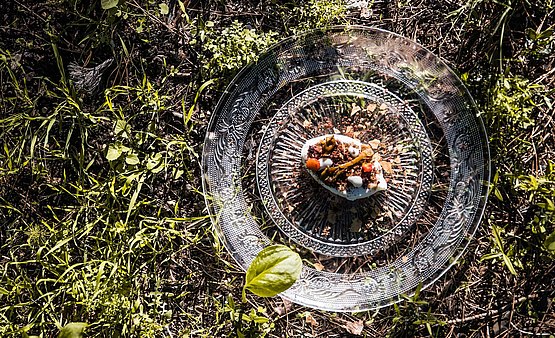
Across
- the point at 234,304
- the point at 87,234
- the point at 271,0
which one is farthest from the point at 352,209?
the point at 87,234

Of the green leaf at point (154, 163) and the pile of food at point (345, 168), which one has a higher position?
the pile of food at point (345, 168)

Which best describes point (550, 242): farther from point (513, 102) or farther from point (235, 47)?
point (235, 47)

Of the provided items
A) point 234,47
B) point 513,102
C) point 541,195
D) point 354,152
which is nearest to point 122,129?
point 234,47

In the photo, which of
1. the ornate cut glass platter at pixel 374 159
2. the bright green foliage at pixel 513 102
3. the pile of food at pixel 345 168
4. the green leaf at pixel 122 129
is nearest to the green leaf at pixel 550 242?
the ornate cut glass platter at pixel 374 159

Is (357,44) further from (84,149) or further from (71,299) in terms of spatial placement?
(71,299)

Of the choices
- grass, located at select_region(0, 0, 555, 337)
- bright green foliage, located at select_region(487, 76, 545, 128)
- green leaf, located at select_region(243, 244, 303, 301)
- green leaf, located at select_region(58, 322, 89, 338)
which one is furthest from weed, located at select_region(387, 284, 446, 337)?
green leaf, located at select_region(58, 322, 89, 338)

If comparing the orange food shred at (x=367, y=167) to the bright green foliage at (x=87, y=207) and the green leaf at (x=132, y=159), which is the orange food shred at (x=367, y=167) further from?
the green leaf at (x=132, y=159)

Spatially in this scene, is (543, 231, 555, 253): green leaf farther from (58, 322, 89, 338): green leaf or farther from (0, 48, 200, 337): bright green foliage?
(58, 322, 89, 338): green leaf

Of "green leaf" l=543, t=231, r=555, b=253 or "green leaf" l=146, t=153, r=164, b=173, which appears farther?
"green leaf" l=146, t=153, r=164, b=173
